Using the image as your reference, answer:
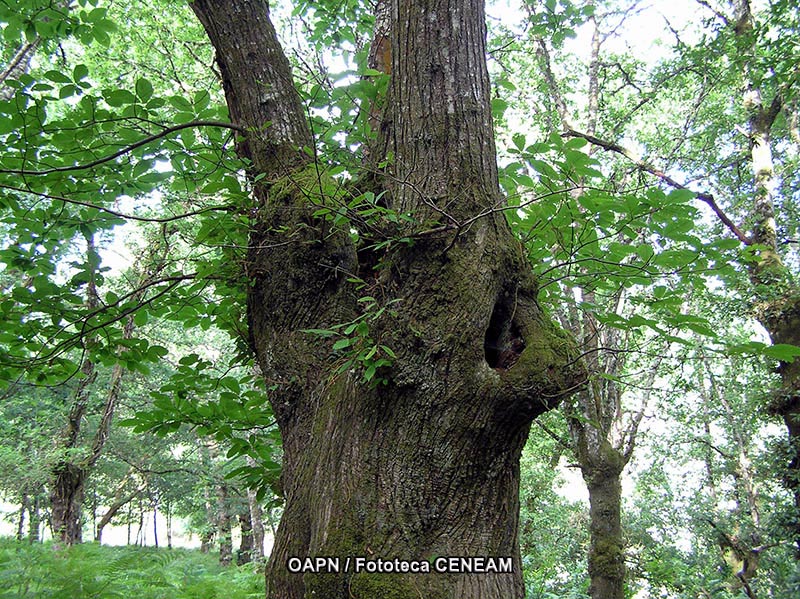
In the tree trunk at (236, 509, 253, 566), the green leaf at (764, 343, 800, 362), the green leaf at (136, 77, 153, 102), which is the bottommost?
the tree trunk at (236, 509, 253, 566)

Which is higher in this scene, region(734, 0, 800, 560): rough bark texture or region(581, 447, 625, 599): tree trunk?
region(734, 0, 800, 560): rough bark texture

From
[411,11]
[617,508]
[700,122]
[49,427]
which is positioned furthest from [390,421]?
[49,427]

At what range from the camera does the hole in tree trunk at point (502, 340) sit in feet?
6.05

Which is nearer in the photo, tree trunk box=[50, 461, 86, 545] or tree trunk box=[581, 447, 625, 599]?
tree trunk box=[581, 447, 625, 599]

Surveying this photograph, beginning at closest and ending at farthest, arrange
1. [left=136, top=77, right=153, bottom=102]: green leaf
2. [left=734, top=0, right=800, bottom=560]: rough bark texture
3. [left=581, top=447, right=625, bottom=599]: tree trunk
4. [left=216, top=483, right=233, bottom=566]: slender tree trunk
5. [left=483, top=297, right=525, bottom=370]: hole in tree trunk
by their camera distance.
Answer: [left=483, top=297, right=525, bottom=370]: hole in tree trunk
[left=136, top=77, right=153, bottom=102]: green leaf
[left=581, top=447, right=625, bottom=599]: tree trunk
[left=734, top=0, right=800, bottom=560]: rough bark texture
[left=216, top=483, right=233, bottom=566]: slender tree trunk

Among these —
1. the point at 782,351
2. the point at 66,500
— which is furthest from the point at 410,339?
the point at 66,500

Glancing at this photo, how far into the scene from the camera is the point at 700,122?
9391 mm

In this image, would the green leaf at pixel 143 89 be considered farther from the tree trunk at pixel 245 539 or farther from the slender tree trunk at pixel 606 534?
the tree trunk at pixel 245 539

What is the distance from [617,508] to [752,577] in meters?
6.16

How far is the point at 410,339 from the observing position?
175 cm

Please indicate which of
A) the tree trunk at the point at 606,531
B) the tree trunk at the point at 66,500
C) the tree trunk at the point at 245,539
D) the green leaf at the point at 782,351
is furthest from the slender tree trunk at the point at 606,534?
the tree trunk at the point at 245,539

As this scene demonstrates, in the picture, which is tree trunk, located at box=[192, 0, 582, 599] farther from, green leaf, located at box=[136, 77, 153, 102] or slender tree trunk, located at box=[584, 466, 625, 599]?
slender tree trunk, located at box=[584, 466, 625, 599]

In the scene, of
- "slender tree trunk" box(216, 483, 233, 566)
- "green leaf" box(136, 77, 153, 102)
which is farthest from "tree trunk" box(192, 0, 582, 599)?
"slender tree trunk" box(216, 483, 233, 566)

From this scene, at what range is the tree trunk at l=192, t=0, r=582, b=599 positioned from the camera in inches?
65.0
